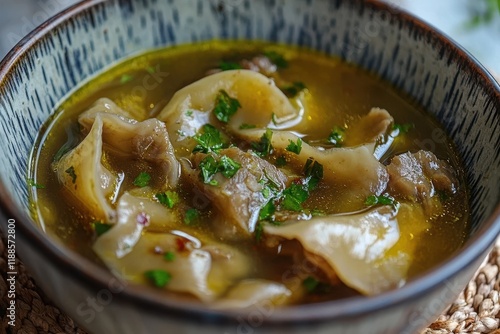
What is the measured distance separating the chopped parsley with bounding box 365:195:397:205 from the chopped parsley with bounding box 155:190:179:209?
76 centimetres

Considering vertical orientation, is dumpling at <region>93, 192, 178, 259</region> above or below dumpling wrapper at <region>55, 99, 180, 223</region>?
below

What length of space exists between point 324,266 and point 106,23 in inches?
68.9

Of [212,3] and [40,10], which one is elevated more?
[212,3]

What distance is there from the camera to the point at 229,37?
359cm

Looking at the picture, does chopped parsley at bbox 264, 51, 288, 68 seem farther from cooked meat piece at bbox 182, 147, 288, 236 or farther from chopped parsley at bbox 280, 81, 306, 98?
cooked meat piece at bbox 182, 147, 288, 236

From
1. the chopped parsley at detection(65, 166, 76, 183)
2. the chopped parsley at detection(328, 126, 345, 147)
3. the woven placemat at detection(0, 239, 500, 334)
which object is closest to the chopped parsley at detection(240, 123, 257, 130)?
the chopped parsley at detection(328, 126, 345, 147)

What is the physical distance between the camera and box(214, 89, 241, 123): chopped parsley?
3.02 meters

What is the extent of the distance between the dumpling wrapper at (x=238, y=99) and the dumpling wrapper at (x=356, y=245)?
762 mm

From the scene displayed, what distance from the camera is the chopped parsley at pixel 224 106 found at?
3.02 metres

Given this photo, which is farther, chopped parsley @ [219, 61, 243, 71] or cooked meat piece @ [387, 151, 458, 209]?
chopped parsley @ [219, 61, 243, 71]

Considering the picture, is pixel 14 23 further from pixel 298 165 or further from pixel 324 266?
pixel 324 266

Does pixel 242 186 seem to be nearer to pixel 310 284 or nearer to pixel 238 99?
pixel 310 284

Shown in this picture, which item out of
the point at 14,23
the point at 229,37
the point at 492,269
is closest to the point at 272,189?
the point at 492,269

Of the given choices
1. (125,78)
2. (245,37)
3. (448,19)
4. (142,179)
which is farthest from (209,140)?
(448,19)
